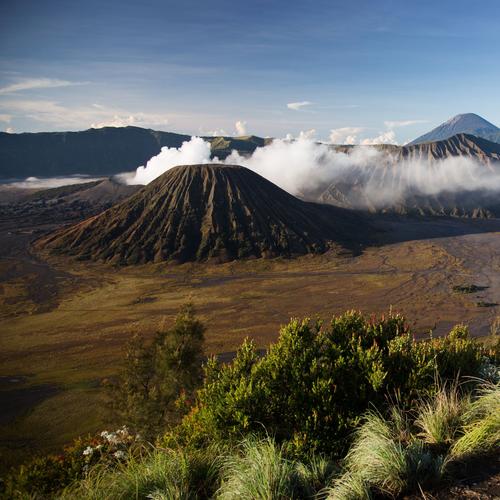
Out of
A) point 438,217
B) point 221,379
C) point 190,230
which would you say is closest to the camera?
point 221,379

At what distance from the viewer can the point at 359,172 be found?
18825cm

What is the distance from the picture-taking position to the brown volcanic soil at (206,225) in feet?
295

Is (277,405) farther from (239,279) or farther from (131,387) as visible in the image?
(239,279)

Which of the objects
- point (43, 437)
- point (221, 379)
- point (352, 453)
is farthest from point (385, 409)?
point (43, 437)

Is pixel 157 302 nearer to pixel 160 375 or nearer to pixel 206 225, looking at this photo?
pixel 206 225

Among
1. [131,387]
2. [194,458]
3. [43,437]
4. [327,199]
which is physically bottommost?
[43,437]

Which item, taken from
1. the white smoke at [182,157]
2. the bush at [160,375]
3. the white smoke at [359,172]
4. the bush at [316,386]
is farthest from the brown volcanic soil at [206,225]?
the bush at [316,386]

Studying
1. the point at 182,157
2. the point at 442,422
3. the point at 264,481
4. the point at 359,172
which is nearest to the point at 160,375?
the point at 264,481

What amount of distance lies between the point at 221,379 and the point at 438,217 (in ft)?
497

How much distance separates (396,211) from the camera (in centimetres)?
15075

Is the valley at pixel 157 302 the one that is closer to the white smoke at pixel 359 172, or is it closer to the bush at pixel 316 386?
the bush at pixel 316 386

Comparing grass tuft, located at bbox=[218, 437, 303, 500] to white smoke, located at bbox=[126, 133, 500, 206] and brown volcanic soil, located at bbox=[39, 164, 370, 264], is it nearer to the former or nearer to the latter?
brown volcanic soil, located at bbox=[39, 164, 370, 264]

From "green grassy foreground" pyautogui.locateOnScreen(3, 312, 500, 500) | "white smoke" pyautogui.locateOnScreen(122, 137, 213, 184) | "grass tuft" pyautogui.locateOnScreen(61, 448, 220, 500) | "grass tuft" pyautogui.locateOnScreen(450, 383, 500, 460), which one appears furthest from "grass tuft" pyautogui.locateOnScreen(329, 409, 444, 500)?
"white smoke" pyautogui.locateOnScreen(122, 137, 213, 184)

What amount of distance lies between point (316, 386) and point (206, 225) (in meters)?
89.9
